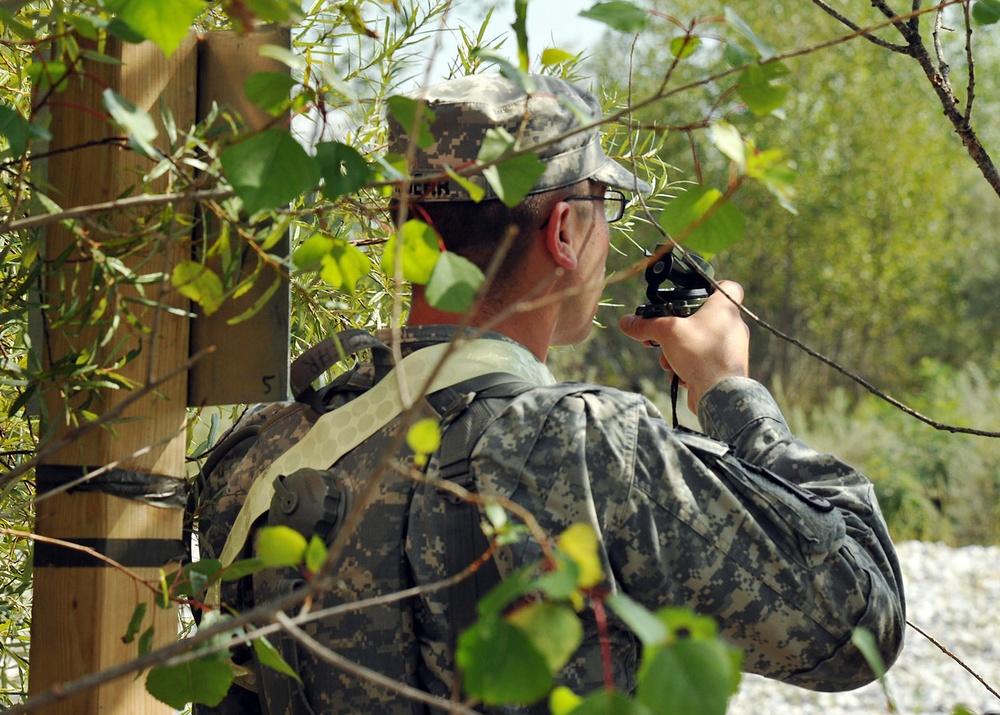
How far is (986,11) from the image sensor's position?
1110mm

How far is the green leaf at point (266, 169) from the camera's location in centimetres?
90

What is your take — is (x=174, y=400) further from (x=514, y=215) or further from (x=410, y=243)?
(x=514, y=215)

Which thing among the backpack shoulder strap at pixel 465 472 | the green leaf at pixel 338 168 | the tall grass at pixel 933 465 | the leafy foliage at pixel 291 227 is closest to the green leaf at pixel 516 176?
the leafy foliage at pixel 291 227

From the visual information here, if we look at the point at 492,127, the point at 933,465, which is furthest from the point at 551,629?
the point at 933,465

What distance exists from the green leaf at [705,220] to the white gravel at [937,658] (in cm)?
447

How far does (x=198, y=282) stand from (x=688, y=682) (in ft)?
2.12

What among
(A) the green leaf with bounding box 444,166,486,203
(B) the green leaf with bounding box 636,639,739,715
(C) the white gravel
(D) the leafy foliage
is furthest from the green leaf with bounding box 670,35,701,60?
(C) the white gravel

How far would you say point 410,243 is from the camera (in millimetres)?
985

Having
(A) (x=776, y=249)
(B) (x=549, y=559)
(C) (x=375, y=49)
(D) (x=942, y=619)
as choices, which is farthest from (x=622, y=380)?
(B) (x=549, y=559)

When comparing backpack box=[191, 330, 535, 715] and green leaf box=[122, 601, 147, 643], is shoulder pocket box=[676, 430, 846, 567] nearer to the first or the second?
backpack box=[191, 330, 535, 715]

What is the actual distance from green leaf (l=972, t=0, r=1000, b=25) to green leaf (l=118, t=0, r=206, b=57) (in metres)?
0.76

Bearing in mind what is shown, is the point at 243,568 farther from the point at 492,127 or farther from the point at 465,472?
the point at 492,127

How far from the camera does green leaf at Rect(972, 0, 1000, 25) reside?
110 centimetres

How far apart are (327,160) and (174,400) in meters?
0.41
